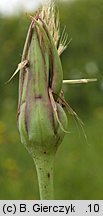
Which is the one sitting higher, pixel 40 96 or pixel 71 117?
pixel 40 96

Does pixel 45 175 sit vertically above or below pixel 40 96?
below

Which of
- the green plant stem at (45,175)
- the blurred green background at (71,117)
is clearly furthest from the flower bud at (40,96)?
the blurred green background at (71,117)

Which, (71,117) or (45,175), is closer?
(45,175)

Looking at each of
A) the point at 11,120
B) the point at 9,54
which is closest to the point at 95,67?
the point at 9,54

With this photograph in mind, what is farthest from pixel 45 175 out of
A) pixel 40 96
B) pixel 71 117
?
pixel 71 117

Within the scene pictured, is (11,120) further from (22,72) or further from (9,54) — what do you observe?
(22,72)

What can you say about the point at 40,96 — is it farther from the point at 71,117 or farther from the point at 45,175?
the point at 71,117

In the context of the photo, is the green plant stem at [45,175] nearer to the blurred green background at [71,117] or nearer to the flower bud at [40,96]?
the flower bud at [40,96]
